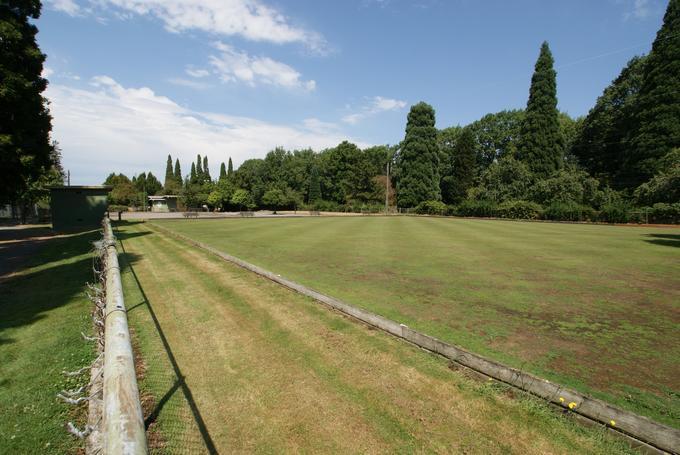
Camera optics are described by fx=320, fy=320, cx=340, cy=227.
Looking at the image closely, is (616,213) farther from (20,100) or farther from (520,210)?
(20,100)

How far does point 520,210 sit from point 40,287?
45531mm

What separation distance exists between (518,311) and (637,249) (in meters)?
12.9

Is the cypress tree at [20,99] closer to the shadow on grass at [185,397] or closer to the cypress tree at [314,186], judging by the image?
the shadow on grass at [185,397]

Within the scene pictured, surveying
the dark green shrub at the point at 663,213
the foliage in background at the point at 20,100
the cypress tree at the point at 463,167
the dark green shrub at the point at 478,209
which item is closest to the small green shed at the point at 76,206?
the foliage in background at the point at 20,100

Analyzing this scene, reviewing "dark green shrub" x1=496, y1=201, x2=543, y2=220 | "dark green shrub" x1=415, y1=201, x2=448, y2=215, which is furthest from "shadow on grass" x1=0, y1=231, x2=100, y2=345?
"dark green shrub" x1=415, y1=201, x2=448, y2=215

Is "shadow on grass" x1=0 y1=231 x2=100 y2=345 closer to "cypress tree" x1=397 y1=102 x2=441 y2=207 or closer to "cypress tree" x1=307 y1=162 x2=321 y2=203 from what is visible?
"cypress tree" x1=397 y1=102 x2=441 y2=207

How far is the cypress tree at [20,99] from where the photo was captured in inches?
655

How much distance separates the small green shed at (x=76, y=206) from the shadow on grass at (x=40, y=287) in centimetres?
1387

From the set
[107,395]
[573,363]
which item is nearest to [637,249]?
[573,363]

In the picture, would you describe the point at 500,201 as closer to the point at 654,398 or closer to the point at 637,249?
the point at 637,249

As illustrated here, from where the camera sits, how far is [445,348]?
14.6 ft

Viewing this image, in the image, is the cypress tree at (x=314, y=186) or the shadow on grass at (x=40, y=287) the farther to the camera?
the cypress tree at (x=314, y=186)

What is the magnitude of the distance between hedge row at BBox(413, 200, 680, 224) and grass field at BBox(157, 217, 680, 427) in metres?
23.6

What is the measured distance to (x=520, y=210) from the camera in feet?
136
